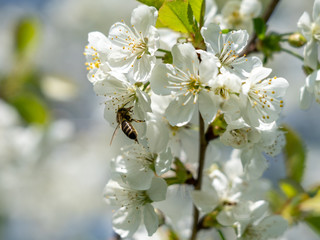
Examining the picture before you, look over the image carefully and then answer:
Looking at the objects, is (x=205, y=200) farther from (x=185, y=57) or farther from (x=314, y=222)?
(x=314, y=222)

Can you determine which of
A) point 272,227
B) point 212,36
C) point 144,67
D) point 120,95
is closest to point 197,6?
point 212,36

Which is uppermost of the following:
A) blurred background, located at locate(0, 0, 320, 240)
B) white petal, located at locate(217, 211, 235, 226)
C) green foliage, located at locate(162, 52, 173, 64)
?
green foliage, located at locate(162, 52, 173, 64)

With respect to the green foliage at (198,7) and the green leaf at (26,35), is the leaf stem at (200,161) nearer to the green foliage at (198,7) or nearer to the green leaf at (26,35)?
the green foliage at (198,7)

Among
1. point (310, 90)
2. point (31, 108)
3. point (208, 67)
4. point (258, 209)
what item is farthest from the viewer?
point (31, 108)

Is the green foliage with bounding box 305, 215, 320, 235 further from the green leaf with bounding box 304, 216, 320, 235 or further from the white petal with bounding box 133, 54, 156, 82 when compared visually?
the white petal with bounding box 133, 54, 156, 82

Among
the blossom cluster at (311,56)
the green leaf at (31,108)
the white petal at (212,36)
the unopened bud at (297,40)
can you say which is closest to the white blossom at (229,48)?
the white petal at (212,36)

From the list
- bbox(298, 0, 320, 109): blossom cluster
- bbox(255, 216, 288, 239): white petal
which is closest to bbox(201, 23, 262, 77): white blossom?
bbox(298, 0, 320, 109): blossom cluster

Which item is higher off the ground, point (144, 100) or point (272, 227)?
point (144, 100)

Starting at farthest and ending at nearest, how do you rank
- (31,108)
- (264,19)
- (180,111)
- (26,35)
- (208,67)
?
(26,35) < (31,108) < (264,19) < (180,111) < (208,67)
